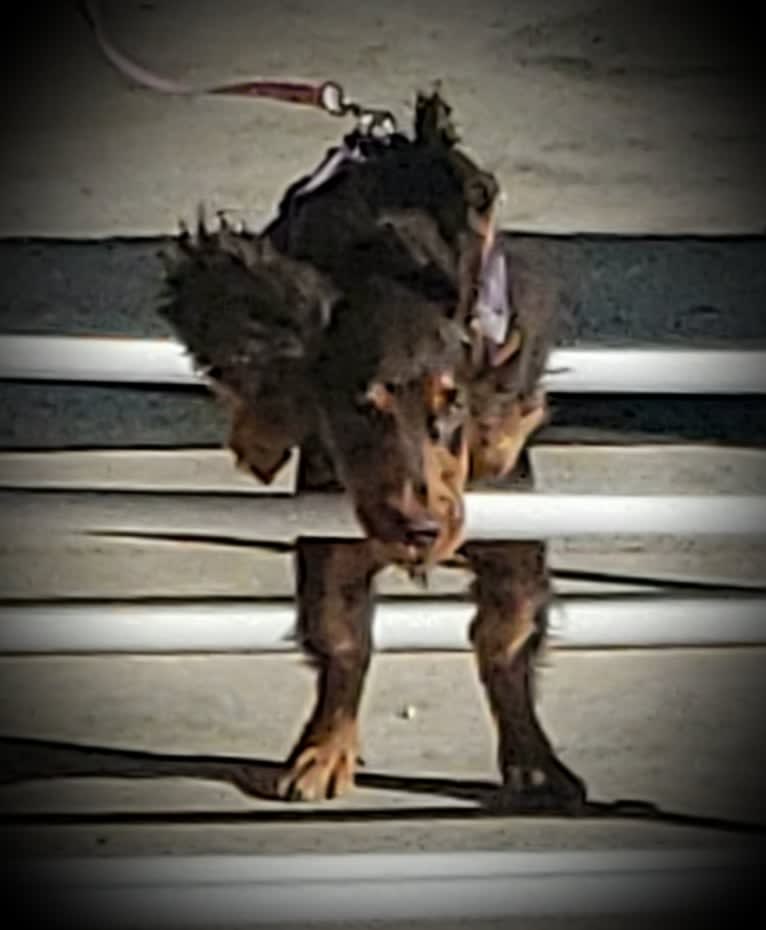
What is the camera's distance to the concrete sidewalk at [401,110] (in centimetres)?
231

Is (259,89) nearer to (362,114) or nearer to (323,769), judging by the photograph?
(362,114)

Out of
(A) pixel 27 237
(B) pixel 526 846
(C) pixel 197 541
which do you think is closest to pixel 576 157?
(A) pixel 27 237

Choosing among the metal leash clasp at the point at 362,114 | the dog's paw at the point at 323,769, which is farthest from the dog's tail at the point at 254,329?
the dog's paw at the point at 323,769

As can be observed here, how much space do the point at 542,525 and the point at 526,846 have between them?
231 mm

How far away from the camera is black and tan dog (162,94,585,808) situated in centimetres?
139

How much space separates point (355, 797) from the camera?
1.63 meters

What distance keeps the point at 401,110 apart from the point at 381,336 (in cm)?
85

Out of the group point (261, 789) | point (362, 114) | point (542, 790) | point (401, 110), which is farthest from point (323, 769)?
point (401, 110)

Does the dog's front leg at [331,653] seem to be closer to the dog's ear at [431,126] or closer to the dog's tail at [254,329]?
the dog's tail at [254,329]

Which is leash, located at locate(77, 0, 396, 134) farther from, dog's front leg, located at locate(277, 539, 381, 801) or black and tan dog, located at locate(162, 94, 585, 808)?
dog's front leg, located at locate(277, 539, 381, 801)

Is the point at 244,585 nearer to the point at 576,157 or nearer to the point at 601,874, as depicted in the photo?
the point at 601,874

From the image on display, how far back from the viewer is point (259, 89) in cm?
159

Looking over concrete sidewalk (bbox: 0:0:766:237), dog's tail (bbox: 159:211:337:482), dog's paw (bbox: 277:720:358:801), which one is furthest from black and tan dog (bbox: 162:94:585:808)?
concrete sidewalk (bbox: 0:0:766:237)

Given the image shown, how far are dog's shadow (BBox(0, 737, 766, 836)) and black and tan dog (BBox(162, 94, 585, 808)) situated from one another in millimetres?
184
